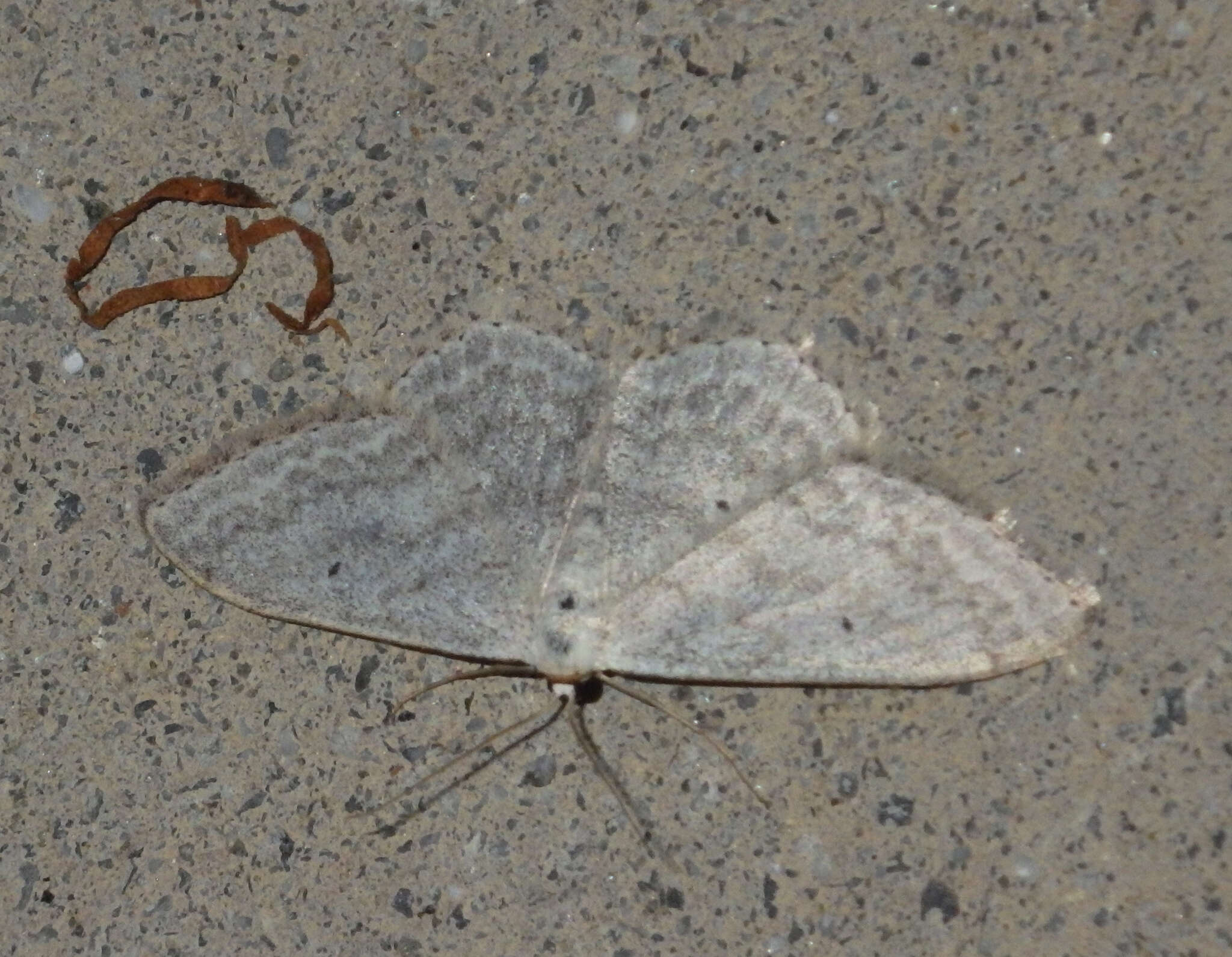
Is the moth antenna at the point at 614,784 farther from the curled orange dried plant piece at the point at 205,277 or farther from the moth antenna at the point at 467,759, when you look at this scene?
the curled orange dried plant piece at the point at 205,277

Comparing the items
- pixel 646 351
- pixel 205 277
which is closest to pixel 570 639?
pixel 646 351


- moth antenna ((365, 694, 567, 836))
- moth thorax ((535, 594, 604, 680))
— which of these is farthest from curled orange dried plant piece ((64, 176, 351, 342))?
moth antenna ((365, 694, 567, 836))

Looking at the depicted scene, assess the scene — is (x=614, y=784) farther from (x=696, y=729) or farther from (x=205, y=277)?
(x=205, y=277)

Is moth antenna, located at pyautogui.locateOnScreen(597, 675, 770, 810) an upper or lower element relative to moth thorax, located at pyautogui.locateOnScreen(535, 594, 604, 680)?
lower

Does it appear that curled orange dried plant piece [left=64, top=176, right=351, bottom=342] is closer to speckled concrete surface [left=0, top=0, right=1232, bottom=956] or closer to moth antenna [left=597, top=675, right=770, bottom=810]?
speckled concrete surface [left=0, top=0, right=1232, bottom=956]

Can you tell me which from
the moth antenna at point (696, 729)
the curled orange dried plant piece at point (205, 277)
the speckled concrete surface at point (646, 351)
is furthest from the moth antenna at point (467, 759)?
the curled orange dried plant piece at point (205, 277)

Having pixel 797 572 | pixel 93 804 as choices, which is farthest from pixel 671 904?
pixel 93 804
